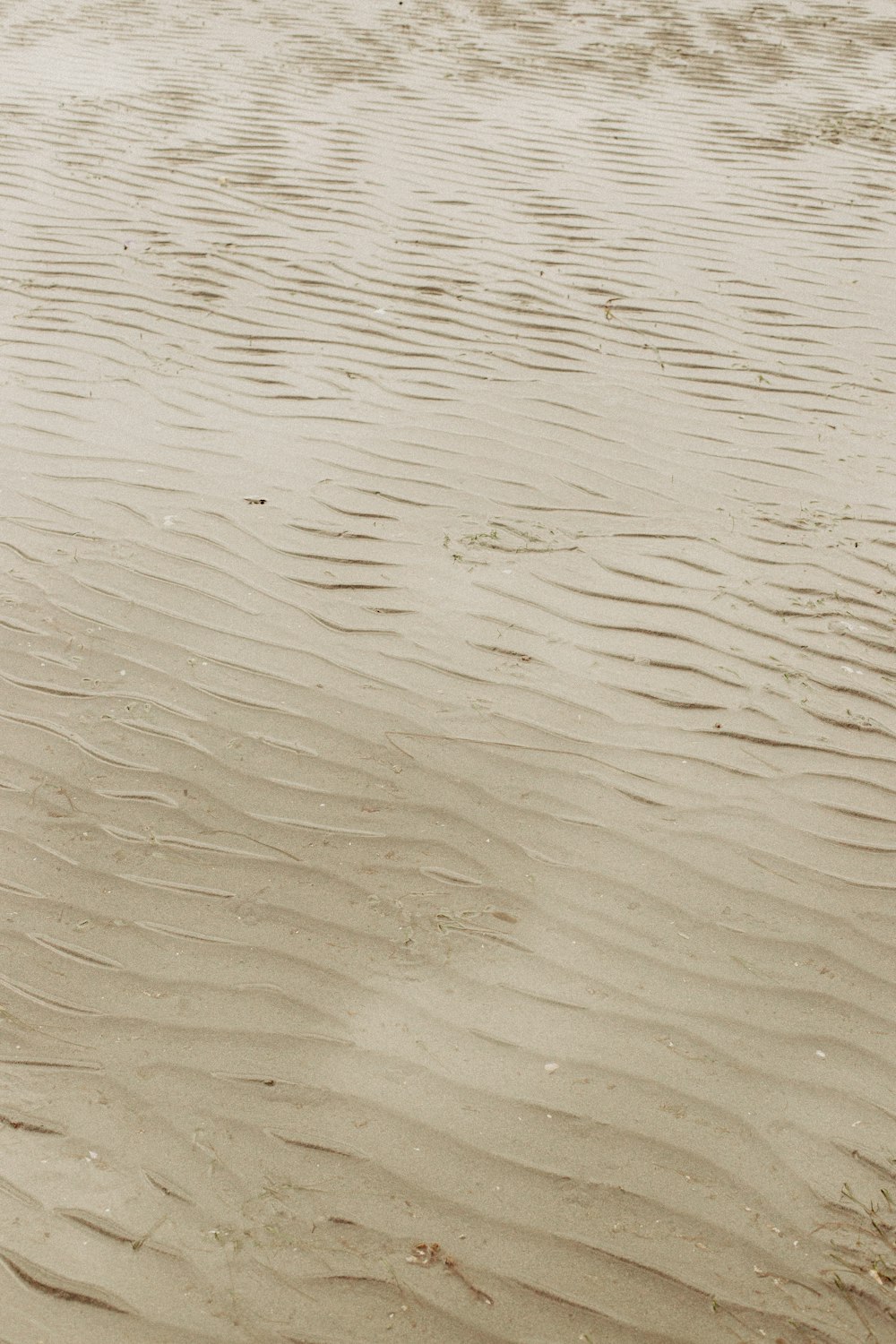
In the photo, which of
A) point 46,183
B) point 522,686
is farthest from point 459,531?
point 46,183

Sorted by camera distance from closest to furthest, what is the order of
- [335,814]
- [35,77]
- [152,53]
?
1. [335,814]
2. [35,77]
3. [152,53]

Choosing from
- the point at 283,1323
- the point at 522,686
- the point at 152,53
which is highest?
the point at 152,53

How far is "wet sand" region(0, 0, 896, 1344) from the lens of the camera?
7.47ft

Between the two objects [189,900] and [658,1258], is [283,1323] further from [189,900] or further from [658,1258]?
[189,900]

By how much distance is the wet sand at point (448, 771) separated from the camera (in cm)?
228

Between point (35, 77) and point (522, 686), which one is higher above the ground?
point (35, 77)

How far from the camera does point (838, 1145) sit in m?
2.41

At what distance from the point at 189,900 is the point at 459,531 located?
180cm

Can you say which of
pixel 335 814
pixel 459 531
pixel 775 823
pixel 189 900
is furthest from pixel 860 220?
pixel 189 900

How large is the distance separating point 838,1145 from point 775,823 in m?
0.91

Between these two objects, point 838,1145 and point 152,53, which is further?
point 152,53

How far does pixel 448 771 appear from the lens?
3295 mm

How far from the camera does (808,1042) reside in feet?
8.57

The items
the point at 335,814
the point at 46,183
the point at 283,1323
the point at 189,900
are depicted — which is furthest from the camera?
the point at 46,183
